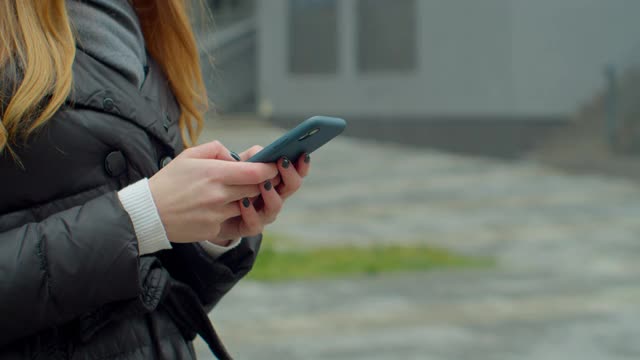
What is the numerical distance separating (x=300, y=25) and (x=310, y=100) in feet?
5.97

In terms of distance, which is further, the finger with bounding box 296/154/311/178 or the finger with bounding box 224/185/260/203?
the finger with bounding box 296/154/311/178

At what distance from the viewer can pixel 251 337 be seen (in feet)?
20.8

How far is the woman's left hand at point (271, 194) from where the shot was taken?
1779mm

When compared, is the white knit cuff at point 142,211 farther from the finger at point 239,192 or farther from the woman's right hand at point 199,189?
the finger at point 239,192

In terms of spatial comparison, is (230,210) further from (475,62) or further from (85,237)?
(475,62)

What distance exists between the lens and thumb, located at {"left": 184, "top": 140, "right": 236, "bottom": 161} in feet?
5.62

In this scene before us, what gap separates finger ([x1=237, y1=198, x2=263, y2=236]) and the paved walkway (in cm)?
400

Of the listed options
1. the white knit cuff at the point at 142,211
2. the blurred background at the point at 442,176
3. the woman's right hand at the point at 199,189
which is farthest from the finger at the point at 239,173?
the blurred background at the point at 442,176

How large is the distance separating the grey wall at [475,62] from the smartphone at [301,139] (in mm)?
20898

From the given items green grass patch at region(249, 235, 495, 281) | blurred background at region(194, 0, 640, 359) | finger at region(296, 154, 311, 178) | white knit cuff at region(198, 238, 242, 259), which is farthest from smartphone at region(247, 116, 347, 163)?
green grass patch at region(249, 235, 495, 281)

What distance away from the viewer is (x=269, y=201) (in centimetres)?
180

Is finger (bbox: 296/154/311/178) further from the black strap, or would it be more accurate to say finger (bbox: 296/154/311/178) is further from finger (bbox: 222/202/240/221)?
the black strap

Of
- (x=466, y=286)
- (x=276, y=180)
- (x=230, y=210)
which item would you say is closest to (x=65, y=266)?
(x=230, y=210)

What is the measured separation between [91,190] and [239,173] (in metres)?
0.25
